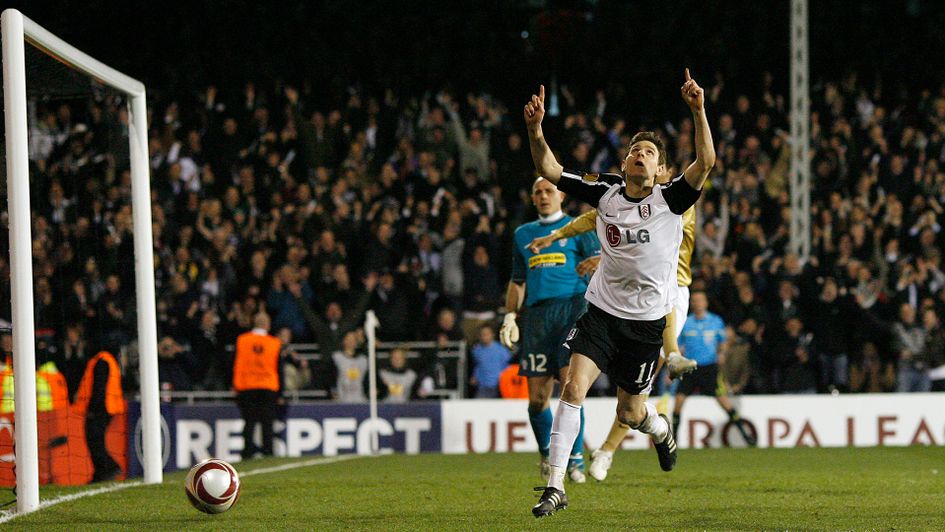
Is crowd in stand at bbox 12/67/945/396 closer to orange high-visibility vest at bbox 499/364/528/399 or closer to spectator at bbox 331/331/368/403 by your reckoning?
spectator at bbox 331/331/368/403

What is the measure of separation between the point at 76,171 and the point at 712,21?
1196 cm

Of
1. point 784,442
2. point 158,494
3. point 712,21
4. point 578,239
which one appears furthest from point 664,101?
point 158,494

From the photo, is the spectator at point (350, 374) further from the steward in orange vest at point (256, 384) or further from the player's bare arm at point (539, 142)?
the player's bare arm at point (539, 142)

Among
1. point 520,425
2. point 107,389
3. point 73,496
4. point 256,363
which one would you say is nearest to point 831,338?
point 520,425

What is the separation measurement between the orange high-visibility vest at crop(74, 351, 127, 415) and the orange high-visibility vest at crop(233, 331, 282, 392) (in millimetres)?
3301

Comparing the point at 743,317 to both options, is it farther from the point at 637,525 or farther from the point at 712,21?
the point at 637,525

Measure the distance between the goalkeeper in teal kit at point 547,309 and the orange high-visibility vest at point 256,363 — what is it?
6427 mm

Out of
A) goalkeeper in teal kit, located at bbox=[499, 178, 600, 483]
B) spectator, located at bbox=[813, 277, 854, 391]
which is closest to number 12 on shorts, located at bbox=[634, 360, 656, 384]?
goalkeeper in teal kit, located at bbox=[499, 178, 600, 483]

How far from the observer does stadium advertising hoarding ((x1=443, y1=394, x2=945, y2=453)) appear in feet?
54.8

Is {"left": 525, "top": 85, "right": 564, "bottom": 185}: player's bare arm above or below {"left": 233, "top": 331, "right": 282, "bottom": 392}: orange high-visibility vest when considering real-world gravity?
above

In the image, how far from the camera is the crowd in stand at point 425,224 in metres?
17.8

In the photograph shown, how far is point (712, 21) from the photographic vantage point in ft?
82.4

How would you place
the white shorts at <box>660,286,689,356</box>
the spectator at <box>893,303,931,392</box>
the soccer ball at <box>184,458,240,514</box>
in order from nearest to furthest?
the soccer ball at <box>184,458,240,514</box>
the white shorts at <box>660,286,689,356</box>
the spectator at <box>893,303,931,392</box>

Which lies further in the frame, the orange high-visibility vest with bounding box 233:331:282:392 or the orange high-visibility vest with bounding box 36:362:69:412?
the orange high-visibility vest with bounding box 233:331:282:392
